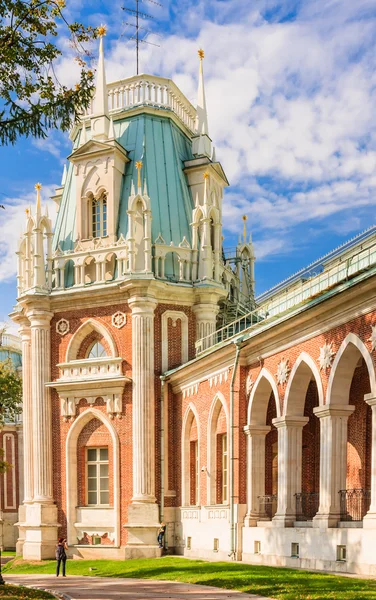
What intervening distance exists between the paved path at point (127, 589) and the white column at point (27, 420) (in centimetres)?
916

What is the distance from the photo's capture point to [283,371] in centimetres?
2455

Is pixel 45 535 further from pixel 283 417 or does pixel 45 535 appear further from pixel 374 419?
pixel 374 419

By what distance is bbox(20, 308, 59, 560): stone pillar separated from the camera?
115ft

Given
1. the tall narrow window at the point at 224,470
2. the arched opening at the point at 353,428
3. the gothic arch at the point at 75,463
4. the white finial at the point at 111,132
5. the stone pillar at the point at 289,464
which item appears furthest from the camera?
the white finial at the point at 111,132

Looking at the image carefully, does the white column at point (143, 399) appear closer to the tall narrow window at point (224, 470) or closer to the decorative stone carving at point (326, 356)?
the tall narrow window at point (224, 470)

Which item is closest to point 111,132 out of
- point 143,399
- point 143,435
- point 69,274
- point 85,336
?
point 69,274

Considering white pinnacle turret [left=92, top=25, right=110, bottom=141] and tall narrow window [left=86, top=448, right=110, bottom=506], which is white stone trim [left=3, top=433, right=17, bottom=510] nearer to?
tall narrow window [left=86, top=448, right=110, bottom=506]

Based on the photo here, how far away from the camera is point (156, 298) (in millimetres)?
35156

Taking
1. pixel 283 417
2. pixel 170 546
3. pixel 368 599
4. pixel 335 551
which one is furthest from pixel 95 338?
pixel 368 599

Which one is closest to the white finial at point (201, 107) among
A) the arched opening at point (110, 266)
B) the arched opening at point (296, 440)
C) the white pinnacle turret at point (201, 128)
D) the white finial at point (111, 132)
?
the white pinnacle turret at point (201, 128)

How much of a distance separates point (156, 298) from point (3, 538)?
27.3 metres

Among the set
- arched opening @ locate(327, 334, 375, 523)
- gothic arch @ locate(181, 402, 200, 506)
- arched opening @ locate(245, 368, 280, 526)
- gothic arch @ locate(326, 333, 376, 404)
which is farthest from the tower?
gothic arch @ locate(326, 333, 376, 404)

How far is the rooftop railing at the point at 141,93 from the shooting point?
39688 millimetres

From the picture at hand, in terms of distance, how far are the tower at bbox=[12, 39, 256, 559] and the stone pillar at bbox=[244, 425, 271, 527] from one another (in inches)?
302
